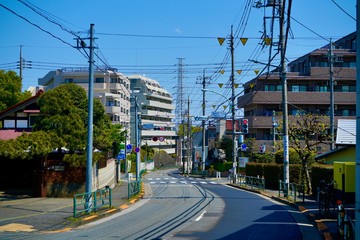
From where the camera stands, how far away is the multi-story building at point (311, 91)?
168ft

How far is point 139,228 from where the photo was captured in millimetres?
15203

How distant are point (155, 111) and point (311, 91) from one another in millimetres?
51786

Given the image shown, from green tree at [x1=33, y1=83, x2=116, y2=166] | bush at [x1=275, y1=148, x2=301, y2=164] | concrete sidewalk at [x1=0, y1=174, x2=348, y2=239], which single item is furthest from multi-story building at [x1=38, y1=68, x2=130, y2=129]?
concrete sidewalk at [x1=0, y1=174, x2=348, y2=239]

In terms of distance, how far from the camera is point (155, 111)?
327 feet

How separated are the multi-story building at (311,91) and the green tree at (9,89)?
25560mm

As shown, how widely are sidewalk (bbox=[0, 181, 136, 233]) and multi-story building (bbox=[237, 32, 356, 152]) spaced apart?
3126 centimetres

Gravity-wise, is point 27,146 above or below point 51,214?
above

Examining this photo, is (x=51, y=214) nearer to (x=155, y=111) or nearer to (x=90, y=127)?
(x=90, y=127)

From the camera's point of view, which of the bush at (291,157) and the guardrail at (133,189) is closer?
the guardrail at (133,189)

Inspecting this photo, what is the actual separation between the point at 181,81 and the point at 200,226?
84487 millimetres

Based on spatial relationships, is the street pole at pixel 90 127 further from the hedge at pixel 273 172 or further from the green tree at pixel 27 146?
the hedge at pixel 273 172

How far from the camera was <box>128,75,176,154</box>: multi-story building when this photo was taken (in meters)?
94.0

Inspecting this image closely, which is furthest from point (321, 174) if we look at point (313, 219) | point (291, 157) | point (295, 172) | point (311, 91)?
point (311, 91)

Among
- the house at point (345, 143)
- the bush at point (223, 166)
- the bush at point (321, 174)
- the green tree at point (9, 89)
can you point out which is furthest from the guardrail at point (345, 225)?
the bush at point (223, 166)
